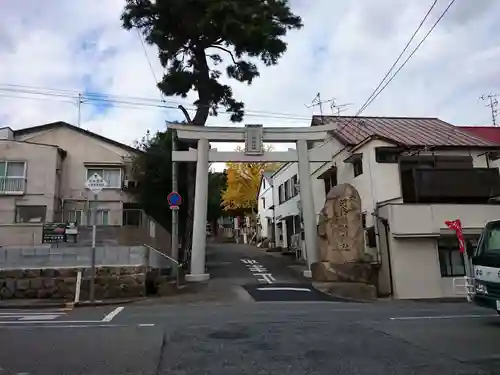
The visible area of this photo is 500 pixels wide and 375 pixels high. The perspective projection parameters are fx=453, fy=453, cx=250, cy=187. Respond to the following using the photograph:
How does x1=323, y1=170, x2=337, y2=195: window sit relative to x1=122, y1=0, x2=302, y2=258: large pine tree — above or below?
below

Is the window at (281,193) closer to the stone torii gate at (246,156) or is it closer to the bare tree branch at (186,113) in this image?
the stone torii gate at (246,156)

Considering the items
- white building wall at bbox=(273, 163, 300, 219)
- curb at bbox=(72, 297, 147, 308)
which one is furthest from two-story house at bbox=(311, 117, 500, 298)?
curb at bbox=(72, 297, 147, 308)

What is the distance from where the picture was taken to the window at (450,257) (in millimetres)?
19750

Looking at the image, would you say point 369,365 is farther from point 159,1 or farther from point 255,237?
point 255,237

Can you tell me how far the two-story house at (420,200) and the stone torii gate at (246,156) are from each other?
1.73 m

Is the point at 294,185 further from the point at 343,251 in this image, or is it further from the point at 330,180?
the point at 343,251

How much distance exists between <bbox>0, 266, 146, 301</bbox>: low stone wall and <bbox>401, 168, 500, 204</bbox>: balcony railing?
40.8ft

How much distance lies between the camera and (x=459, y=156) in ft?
72.1

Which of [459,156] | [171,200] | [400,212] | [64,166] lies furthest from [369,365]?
[64,166]

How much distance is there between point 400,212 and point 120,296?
11.7m

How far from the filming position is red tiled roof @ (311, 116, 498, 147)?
76.4 ft

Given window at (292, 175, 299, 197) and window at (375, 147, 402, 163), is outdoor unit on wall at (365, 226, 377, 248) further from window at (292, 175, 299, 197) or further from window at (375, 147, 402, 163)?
window at (292, 175, 299, 197)

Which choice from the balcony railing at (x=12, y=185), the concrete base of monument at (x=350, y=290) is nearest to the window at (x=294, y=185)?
the concrete base of monument at (x=350, y=290)

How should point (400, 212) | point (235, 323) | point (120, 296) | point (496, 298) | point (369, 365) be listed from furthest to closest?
point (400, 212) < point (120, 296) < point (235, 323) < point (496, 298) < point (369, 365)
